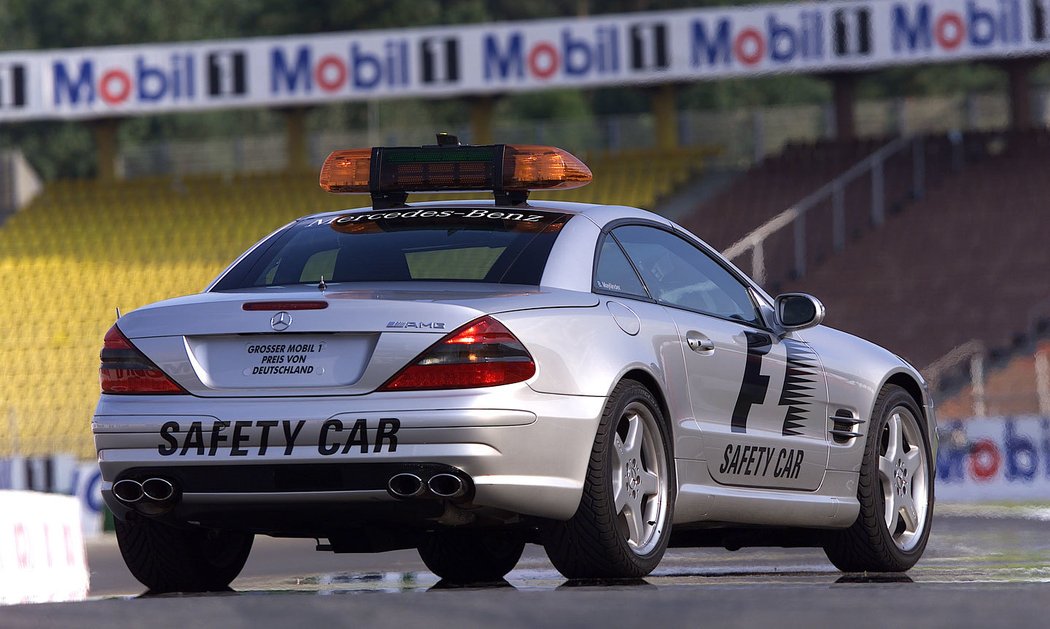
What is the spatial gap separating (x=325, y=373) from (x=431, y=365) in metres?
0.34

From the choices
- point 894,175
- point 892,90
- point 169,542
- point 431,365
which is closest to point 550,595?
point 431,365

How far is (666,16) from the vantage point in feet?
103

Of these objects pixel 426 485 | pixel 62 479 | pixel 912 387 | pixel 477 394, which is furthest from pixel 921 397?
pixel 62 479

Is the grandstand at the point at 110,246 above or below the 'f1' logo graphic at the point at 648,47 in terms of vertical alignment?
below

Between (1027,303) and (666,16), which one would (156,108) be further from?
(1027,303)

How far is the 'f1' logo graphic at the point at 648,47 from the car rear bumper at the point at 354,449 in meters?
26.4

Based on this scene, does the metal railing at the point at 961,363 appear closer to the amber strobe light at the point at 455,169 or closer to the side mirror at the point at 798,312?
the side mirror at the point at 798,312

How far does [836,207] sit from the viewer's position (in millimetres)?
28219

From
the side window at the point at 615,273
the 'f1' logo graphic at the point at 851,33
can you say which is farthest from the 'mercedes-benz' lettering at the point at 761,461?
the 'f1' logo graphic at the point at 851,33

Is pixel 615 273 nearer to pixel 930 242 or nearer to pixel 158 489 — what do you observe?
pixel 158 489

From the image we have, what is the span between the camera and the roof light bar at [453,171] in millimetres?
6848

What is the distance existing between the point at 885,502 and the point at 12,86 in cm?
2849

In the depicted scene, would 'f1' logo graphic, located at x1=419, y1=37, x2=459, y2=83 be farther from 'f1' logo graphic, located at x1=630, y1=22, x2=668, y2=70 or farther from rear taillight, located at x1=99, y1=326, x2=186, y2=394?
Answer: rear taillight, located at x1=99, y1=326, x2=186, y2=394

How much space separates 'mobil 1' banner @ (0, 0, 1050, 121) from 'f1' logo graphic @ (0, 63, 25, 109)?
26 millimetres
